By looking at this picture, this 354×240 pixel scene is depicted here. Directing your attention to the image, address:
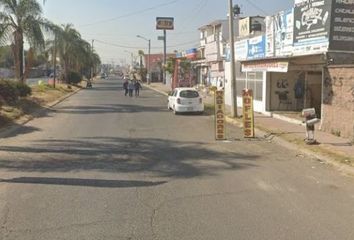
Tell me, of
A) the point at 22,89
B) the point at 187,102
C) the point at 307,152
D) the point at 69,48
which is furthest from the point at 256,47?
the point at 69,48

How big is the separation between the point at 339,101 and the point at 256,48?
37.0ft

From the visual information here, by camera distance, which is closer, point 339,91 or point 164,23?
point 339,91

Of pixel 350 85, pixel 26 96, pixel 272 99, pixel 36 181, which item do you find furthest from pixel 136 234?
pixel 26 96

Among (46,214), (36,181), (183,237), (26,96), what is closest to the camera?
(183,237)

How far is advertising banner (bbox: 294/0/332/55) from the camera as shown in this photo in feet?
66.2

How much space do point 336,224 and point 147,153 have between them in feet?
25.4

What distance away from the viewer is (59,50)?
69.9 metres

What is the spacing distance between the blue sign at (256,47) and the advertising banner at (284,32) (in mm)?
2294

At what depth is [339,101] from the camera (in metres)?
18.7

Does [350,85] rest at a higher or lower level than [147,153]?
higher

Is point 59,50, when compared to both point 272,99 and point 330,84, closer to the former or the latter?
point 272,99

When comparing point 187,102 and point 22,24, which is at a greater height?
point 22,24

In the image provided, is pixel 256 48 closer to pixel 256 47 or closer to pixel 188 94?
pixel 256 47

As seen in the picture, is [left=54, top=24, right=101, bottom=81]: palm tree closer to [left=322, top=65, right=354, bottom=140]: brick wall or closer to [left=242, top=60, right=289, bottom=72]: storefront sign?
[left=242, top=60, right=289, bottom=72]: storefront sign
